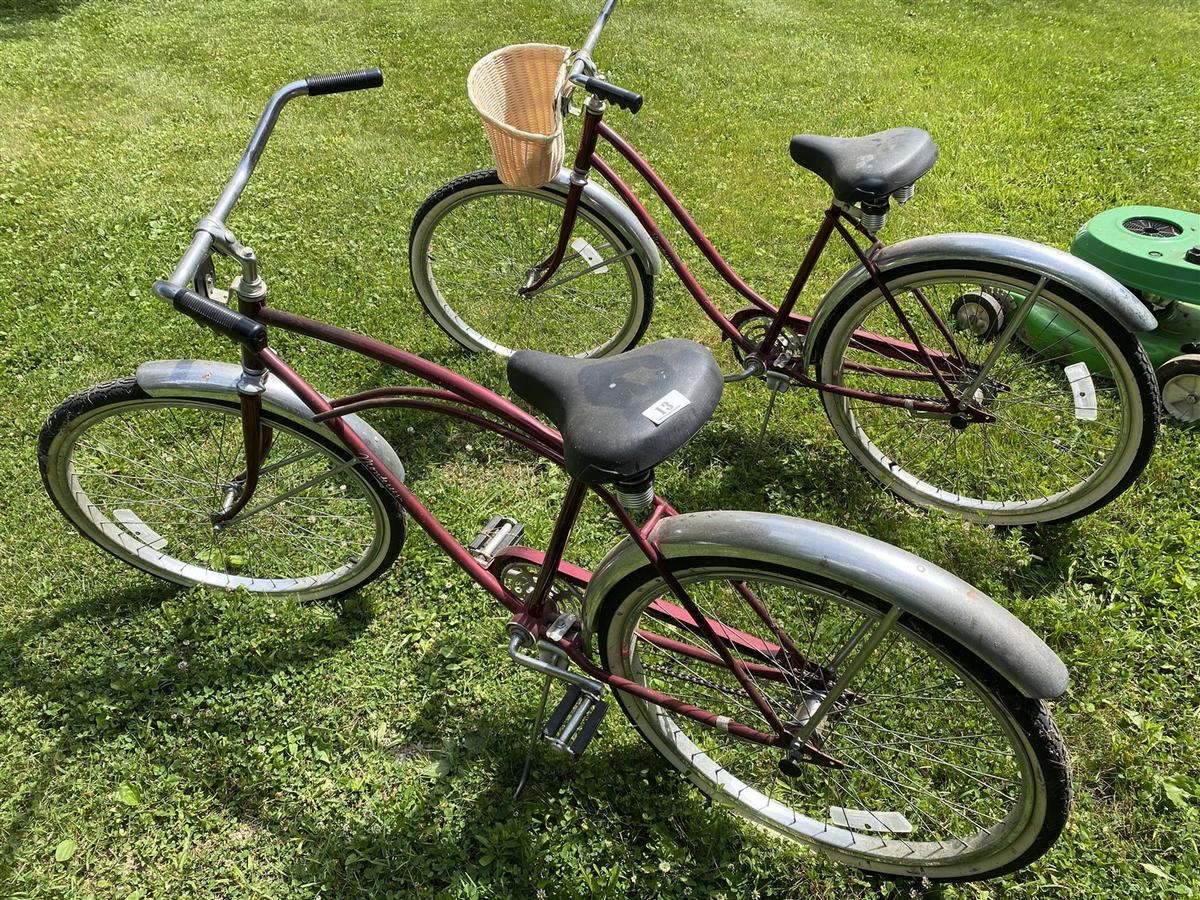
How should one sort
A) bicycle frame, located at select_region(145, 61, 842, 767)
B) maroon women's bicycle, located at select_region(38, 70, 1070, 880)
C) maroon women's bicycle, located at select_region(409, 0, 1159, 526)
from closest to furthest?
maroon women's bicycle, located at select_region(38, 70, 1070, 880) → bicycle frame, located at select_region(145, 61, 842, 767) → maroon women's bicycle, located at select_region(409, 0, 1159, 526)

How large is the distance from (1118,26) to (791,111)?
3.96 meters

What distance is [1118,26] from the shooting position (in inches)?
290

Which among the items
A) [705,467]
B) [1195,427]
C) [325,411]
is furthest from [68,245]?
[1195,427]

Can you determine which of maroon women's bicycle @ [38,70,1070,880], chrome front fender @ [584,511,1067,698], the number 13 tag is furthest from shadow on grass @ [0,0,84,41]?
chrome front fender @ [584,511,1067,698]

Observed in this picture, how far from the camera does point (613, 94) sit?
103 inches

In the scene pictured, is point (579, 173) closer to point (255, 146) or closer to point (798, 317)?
point (798, 317)

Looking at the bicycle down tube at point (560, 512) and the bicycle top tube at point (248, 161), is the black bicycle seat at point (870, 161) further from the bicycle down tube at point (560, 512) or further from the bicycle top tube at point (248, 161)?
the bicycle top tube at point (248, 161)

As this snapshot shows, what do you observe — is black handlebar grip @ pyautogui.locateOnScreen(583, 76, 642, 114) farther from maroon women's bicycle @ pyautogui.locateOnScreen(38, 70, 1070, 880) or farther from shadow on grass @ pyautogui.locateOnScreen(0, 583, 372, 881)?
shadow on grass @ pyautogui.locateOnScreen(0, 583, 372, 881)

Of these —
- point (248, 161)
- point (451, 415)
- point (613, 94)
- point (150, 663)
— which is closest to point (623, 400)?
point (451, 415)

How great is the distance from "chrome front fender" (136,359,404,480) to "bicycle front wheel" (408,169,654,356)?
57.8 inches

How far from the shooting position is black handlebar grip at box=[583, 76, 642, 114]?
256 cm

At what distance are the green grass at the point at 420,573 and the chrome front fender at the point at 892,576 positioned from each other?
913 mm

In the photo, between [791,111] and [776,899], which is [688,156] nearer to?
[791,111]

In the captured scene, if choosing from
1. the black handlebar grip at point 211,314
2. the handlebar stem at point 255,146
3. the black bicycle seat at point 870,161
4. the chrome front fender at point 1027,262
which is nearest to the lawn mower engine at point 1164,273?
the chrome front fender at point 1027,262
